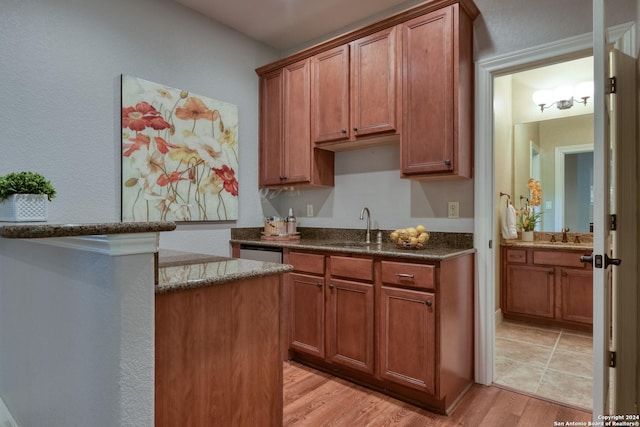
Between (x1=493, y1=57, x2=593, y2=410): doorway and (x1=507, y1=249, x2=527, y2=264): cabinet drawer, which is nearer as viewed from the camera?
(x1=493, y1=57, x2=593, y2=410): doorway

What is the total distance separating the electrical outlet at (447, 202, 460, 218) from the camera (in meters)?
2.51

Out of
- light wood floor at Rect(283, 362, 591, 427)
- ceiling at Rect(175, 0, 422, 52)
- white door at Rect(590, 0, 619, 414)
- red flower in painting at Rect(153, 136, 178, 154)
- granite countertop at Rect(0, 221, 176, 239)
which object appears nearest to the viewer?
granite countertop at Rect(0, 221, 176, 239)

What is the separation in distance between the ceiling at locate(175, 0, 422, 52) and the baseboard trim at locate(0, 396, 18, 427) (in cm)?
282

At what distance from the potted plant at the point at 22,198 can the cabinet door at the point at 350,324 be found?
66.6 inches

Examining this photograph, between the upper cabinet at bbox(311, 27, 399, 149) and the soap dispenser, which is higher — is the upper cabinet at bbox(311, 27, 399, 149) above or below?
above

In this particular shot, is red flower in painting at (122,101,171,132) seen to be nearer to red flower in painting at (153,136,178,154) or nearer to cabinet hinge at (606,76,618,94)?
red flower in painting at (153,136,178,154)

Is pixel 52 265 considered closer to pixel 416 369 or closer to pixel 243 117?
pixel 416 369

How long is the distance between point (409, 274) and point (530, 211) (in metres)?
2.44

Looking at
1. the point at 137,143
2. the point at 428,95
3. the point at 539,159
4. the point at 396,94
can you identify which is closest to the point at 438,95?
the point at 428,95

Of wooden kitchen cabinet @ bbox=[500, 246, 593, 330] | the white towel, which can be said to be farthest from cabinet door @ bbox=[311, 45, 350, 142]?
wooden kitchen cabinet @ bbox=[500, 246, 593, 330]

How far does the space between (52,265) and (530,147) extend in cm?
426

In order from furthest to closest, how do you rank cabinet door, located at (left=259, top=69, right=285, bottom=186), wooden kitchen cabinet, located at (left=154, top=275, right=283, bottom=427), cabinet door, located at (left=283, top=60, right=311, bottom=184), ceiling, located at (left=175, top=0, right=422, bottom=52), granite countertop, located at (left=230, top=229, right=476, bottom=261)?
1. cabinet door, located at (left=259, top=69, right=285, bottom=186)
2. cabinet door, located at (left=283, top=60, right=311, bottom=184)
3. ceiling, located at (left=175, top=0, right=422, bottom=52)
4. granite countertop, located at (left=230, top=229, right=476, bottom=261)
5. wooden kitchen cabinet, located at (left=154, top=275, right=283, bottom=427)

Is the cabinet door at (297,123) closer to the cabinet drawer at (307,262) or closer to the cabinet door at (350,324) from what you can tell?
the cabinet drawer at (307,262)

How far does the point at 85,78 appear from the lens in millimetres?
2254
